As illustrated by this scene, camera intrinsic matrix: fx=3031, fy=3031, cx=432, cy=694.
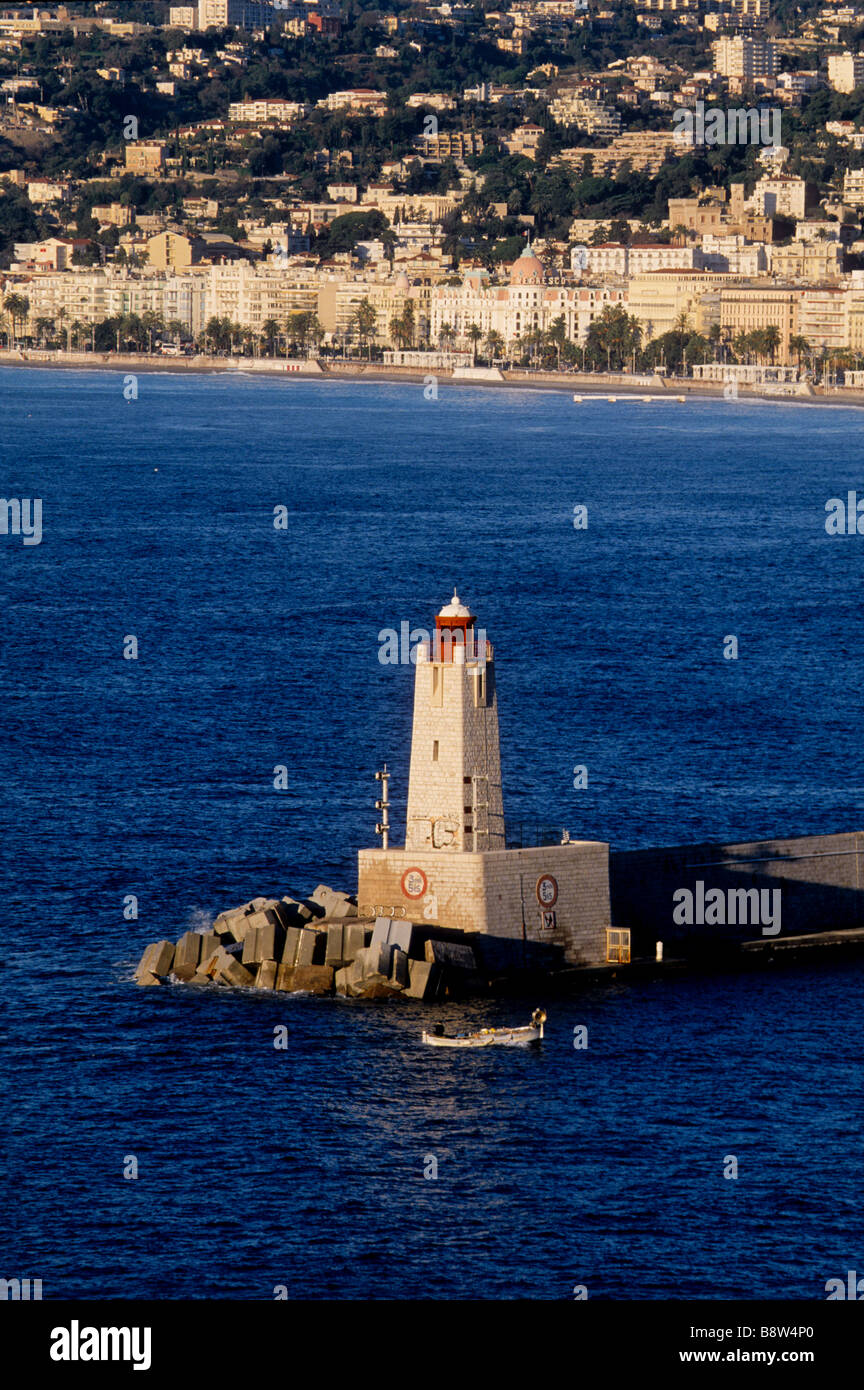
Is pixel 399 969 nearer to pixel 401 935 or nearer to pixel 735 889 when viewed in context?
pixel 401 935

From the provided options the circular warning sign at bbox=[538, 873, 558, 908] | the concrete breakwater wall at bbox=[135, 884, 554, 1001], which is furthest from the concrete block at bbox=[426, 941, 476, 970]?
the circular warning sign at bbox=[538, 873, 558, 908]

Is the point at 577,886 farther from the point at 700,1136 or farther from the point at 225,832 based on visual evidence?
the point at 225,832

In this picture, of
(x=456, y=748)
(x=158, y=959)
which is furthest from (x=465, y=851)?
(x=158, y=959)

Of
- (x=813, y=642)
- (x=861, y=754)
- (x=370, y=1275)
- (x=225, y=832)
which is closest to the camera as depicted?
(x=370, y=1275)

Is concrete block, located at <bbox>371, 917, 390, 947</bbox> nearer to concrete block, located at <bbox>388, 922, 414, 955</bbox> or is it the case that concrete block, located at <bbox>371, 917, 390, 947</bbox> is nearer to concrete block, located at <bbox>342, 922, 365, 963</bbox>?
concrete block, located at <bbox>388, 922, 414, 955</bbox>
